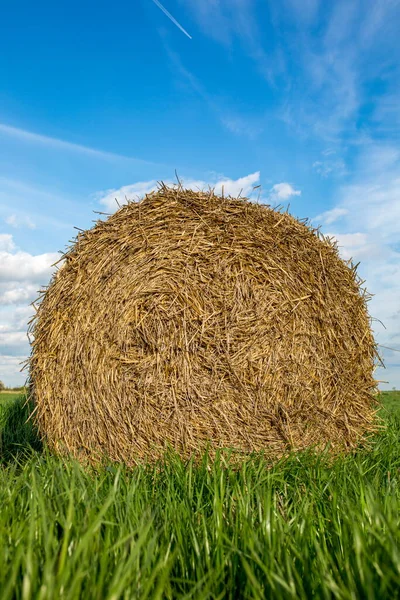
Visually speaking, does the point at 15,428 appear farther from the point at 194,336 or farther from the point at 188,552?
the point at 188,552

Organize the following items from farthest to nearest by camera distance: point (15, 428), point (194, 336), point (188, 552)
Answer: point (15, 428), point (194, 336), point (188, 552)

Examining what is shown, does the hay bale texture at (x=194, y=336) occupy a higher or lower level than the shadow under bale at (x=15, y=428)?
higher

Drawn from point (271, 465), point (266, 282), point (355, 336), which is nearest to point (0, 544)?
point (271, 465)

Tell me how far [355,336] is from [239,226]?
4.41 feet

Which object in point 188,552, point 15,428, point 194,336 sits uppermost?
point 194,336

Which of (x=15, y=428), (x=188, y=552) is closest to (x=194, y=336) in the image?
(x=188, y=552)

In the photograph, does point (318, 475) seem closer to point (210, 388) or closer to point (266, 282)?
point (210, 388)

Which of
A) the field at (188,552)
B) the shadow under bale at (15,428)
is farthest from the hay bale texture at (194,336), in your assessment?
the shadow under bale at (15,428)

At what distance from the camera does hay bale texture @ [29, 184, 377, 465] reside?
13.6ft

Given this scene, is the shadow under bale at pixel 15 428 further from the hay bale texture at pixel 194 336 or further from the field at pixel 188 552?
the field at pixel 188 552

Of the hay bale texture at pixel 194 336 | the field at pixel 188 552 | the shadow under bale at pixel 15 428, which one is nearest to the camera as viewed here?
the field at pixel 188 552

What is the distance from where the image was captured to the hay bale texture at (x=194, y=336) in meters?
4.15

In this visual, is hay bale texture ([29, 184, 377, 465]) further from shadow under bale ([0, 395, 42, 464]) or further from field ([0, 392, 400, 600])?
shadow under bale ([0, 395, 42, 464])

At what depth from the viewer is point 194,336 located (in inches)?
162
